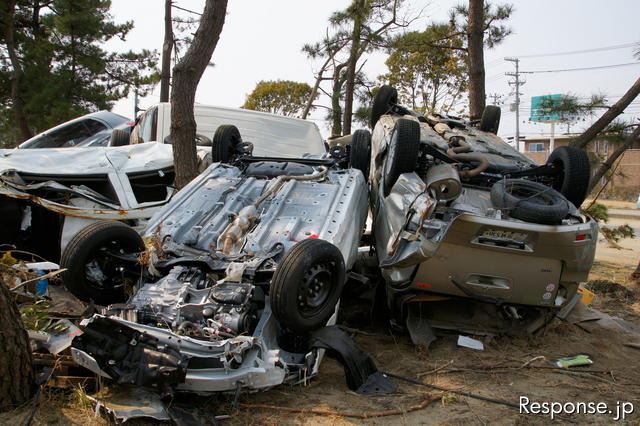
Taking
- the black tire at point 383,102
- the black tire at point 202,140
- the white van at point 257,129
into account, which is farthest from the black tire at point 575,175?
the black tire at point 202,140

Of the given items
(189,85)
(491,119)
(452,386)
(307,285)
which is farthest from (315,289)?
(189,85)

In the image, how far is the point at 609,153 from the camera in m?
8.25

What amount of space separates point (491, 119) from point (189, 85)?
3839mm

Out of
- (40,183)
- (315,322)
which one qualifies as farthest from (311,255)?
(40,183)

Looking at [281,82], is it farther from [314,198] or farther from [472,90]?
[314,198]

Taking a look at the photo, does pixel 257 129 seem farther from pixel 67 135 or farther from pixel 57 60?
pixel 57 60

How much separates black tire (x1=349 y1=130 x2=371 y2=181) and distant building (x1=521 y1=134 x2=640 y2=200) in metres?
4.29

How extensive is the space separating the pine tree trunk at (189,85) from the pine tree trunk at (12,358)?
12.3ft

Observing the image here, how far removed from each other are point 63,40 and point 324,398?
695 inches

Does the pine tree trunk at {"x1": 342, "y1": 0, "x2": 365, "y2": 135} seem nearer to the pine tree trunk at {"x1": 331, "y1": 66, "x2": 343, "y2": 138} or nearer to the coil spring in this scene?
the pine tree trunk at {"x1": 331, "y1": 66, "x2": 343, "y2": 138}

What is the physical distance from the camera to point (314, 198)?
4855mm

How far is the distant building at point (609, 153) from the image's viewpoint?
8.14m

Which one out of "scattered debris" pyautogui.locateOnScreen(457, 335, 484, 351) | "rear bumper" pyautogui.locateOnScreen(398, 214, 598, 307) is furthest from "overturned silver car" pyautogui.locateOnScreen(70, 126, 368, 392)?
"scattered debris" pyautogui.locateOnScreen(457, 335, 484, 351)

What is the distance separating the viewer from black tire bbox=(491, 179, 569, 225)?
397cm
